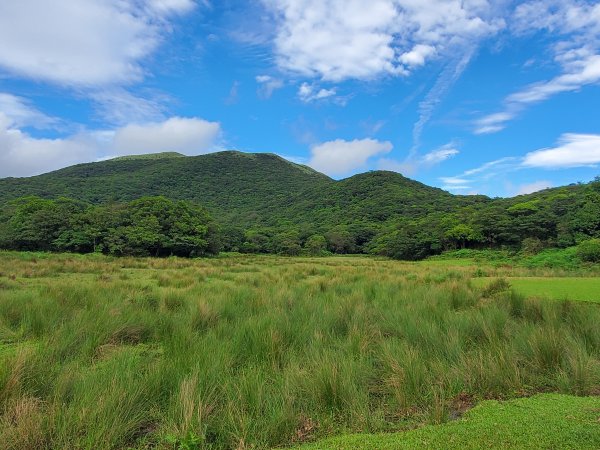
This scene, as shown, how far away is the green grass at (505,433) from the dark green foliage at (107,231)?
4032 centimetres

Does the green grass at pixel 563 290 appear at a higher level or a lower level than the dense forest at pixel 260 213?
lower

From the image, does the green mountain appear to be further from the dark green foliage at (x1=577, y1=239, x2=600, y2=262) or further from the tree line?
the dark green foliage at (x1=577, y1=239, x2=600, y2=262)

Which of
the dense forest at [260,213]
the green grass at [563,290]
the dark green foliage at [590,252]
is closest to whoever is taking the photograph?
the green grass at [563,290]

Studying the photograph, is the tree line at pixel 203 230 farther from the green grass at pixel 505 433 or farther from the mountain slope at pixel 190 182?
the green grass at pixel 505 433

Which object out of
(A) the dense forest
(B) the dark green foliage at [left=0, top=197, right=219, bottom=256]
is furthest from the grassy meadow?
(A) the dense forest

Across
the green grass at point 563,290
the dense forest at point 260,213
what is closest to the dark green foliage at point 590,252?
the dense forest at point 260,213

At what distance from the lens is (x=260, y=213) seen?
365ft

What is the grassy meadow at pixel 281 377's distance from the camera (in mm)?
2779

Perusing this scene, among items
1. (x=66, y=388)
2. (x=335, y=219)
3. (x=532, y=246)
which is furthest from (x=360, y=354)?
(x=335, y=219)

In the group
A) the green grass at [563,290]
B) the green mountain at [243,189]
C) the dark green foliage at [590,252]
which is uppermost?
the green mountain at [243,189]

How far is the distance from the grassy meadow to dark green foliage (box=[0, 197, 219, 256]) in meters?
37.1

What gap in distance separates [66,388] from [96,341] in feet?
5.09

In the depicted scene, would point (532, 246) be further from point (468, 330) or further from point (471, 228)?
point (468, 330)

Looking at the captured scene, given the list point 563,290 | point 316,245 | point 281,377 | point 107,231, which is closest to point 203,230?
point 107,231
